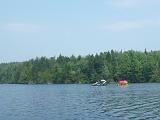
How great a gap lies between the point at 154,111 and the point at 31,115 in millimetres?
20306

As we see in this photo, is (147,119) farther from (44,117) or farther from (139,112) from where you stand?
(44,117)

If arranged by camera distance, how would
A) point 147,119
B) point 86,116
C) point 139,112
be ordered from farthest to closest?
point 139,112
point 86,116
point 147,119

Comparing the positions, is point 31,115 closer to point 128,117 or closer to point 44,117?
point 44,117

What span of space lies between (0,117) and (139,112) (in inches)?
879

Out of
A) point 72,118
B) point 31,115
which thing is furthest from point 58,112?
point 72,118

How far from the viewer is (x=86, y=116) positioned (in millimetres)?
61531

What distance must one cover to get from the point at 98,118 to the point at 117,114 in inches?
227

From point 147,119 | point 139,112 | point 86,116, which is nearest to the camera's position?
point 147,119

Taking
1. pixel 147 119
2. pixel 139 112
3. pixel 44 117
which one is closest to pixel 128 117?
pixel 147 119

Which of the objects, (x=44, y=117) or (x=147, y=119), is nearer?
(x=147, y=119)

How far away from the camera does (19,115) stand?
65125mm

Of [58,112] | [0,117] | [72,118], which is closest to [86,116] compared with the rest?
[72,118]

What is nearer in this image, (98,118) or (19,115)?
(98,118)

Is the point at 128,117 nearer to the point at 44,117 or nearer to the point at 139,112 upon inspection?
the point at 139,112
